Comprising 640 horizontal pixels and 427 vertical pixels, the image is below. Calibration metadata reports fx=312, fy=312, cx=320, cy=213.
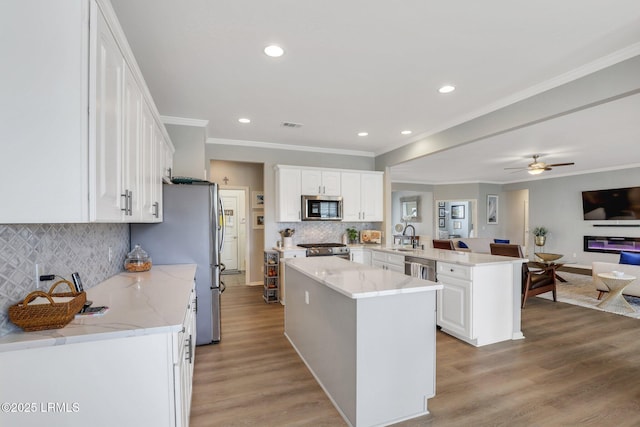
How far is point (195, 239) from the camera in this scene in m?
3.23

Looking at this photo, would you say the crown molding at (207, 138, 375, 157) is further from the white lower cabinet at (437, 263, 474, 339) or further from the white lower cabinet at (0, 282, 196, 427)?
the white lower cabinet at (0, 282, 196, 427)

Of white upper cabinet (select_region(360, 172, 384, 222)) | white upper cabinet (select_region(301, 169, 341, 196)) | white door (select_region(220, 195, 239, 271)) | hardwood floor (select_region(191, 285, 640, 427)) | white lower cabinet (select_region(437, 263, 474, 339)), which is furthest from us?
white door (select_region(220, 195, 239, 271))

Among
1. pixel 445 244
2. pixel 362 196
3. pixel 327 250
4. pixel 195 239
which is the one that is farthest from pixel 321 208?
pixel 445 244

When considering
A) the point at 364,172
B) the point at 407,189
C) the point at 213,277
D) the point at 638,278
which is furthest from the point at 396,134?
the point at 407,189

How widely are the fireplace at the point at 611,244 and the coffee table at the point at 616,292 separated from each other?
3.87 meters

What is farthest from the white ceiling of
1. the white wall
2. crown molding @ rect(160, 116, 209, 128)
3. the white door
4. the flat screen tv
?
the flat screen tv

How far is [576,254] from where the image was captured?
27.3 feet

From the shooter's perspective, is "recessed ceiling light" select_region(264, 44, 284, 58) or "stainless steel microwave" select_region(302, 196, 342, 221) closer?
"recessed ceiling light" select_region(264, 44, 284, 58)

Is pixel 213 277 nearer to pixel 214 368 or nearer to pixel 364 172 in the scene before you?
pixel 214 368

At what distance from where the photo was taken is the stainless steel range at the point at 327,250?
4895mm

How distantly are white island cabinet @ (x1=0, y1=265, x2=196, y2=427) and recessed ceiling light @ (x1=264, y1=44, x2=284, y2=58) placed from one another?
6.41 ft

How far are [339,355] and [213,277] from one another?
69.1 inches

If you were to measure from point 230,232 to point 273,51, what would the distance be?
19.4 feet

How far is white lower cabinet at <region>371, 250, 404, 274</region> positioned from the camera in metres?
4.32
